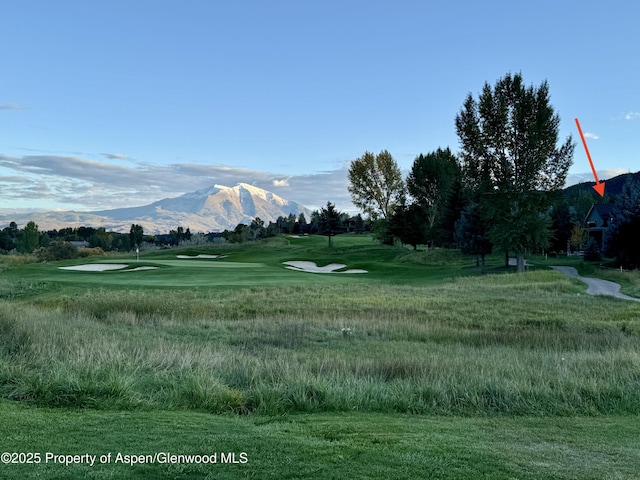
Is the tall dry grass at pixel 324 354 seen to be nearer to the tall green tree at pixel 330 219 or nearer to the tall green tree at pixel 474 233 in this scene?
the tall green tree at pixel 474 233

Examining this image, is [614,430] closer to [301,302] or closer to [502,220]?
[301,302]

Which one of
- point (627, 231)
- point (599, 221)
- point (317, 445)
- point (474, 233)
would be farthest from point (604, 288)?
point (599, 221)

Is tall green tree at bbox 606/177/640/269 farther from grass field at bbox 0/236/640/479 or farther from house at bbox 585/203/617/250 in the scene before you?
grass field at bbox 0/236/640/479

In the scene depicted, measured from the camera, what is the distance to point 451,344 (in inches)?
495

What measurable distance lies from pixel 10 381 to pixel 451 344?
31.1 ft

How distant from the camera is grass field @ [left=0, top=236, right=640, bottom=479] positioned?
13.9 feet

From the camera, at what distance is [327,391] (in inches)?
259

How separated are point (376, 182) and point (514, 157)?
102ft

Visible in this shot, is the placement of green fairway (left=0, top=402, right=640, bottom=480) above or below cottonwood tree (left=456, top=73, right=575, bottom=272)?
below

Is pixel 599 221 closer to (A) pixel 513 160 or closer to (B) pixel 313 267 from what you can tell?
(A) pixel 513 160

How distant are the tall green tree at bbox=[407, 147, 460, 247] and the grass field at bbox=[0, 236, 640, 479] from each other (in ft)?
146

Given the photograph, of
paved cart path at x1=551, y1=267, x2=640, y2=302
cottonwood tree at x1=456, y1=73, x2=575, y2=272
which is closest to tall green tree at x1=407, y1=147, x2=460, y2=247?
cottonwood tree at x1=456, y1=73, x2=575, y2=272

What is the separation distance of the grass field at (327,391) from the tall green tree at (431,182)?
44.6 meters

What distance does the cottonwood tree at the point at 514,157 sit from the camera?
111ft
